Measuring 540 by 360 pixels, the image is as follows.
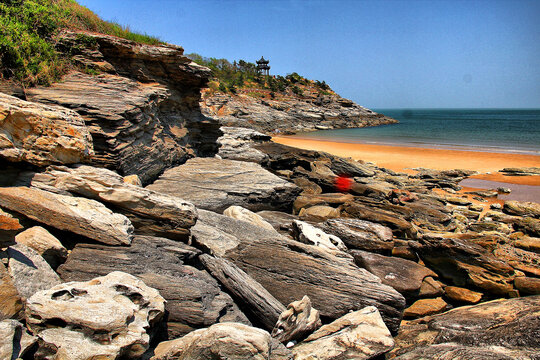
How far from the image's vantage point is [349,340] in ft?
12.1

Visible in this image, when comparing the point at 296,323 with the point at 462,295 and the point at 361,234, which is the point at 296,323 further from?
the point at 462,295

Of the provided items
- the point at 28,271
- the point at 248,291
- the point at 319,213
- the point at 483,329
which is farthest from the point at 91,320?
the point at 319,213

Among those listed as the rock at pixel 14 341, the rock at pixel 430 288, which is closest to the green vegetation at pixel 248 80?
the rock at pixel 430 288

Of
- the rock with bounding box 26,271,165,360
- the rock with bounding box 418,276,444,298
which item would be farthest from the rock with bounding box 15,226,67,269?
the rock with bounding box 418,276,444,298

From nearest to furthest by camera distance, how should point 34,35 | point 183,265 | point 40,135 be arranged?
point 183,265 < point 40,135 < point 34,35

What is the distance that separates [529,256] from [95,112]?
10.7 meters

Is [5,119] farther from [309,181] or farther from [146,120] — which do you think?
[309,181]

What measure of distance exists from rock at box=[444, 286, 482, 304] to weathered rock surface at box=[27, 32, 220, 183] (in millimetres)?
7504

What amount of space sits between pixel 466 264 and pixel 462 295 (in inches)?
32.5

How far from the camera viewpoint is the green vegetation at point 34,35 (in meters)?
6.40

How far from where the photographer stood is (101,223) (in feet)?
14.1

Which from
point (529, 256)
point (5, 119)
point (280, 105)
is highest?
point (280, 105)

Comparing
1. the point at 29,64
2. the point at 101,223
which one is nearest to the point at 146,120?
the point at 29,64

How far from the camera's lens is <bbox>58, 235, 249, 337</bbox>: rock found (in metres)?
3.76
